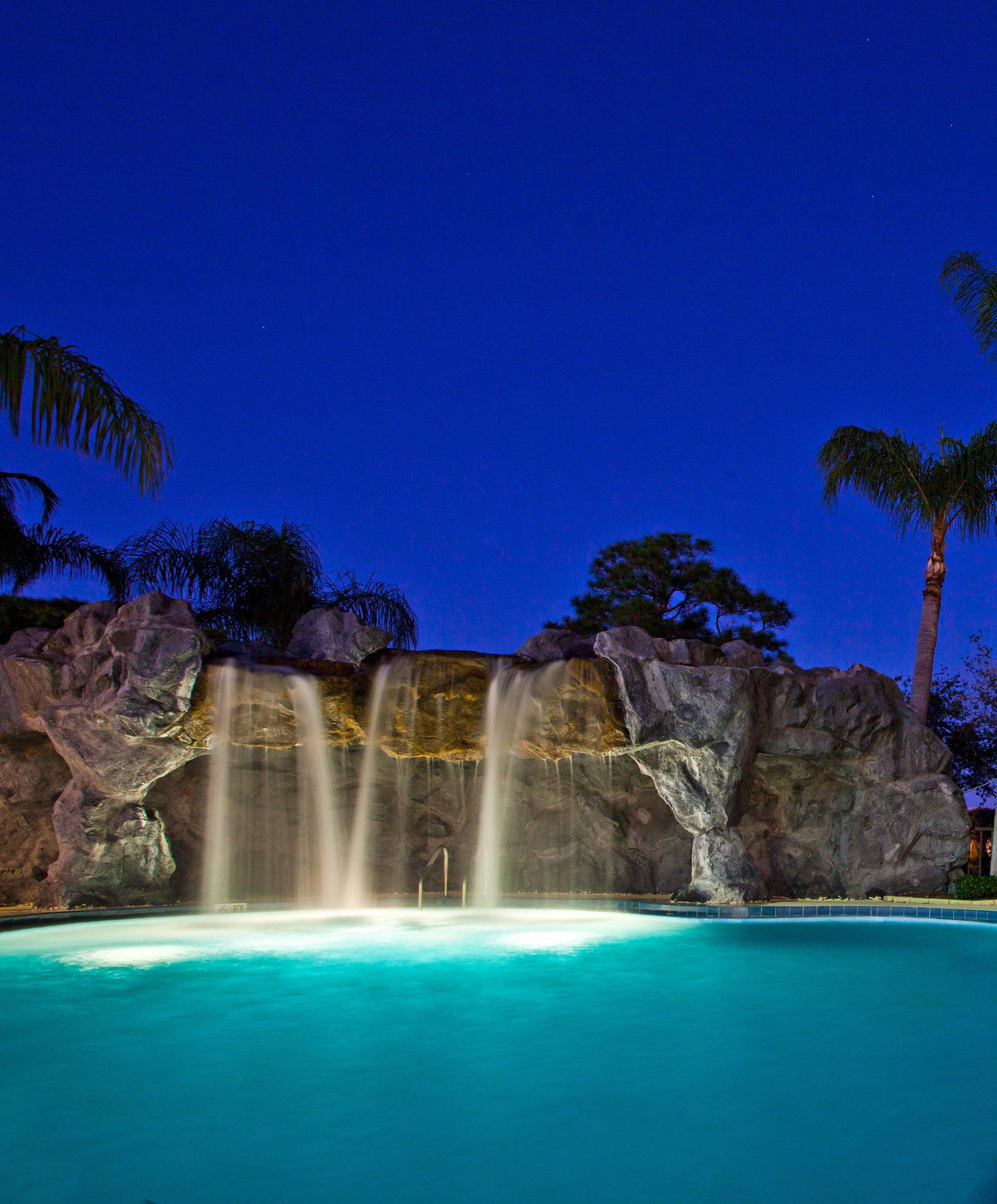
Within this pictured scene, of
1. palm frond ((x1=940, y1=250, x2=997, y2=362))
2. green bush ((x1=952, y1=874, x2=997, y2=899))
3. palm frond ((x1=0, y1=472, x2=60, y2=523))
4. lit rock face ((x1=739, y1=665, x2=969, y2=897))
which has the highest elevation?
palm frond ((x1=940, y1=250, x2=997, y2=362))

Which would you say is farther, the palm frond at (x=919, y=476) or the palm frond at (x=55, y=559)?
the palm frond at (x=919, y=476)

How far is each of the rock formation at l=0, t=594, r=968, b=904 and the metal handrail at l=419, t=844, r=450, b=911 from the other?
0.60 feet

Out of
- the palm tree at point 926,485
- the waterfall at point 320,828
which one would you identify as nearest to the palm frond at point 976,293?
the palm tree at point 926,485

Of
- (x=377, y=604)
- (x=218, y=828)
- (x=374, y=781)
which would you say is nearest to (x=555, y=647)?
(x=374, y=781)

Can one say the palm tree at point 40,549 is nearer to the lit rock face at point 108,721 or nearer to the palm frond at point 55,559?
the palm frond at point 55,559

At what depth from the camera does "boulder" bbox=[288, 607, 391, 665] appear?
519 inches

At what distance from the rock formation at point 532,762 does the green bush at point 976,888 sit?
1.27ft

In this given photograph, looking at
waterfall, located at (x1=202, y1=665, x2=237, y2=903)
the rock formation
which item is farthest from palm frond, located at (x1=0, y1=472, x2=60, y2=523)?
waterfall, located at (x1=202, y1=665, x2=237, y2=903)

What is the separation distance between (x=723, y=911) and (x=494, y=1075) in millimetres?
7717

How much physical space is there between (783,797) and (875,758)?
147cm

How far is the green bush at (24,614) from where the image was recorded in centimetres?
1517

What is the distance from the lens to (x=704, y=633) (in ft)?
82.3

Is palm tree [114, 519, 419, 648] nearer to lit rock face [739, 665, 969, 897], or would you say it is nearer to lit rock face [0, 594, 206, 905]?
Result: lit rock face [0, 594, 206, 905]

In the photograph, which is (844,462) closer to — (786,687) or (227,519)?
(786,687)
